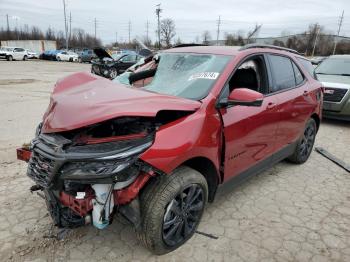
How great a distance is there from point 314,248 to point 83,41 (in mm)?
94137

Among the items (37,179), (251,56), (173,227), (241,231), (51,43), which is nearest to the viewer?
(37,179)

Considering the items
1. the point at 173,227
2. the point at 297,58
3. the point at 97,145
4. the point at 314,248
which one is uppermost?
the point at 297,58

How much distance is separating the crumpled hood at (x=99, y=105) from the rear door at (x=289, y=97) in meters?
1.64

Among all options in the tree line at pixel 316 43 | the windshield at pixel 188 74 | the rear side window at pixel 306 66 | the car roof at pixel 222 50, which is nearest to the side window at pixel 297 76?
the rear side window at pixel 306 66

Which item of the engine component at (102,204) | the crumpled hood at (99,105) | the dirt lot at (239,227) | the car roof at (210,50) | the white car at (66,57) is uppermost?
the car roof at (210,50)

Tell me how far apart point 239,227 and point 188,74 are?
173 centimetres

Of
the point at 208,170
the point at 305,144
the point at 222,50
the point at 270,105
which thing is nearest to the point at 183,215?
the point at 208,170

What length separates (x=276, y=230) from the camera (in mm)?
3328

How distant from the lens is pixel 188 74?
Answer: 3361 millimetres

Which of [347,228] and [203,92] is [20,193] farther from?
[347,228]

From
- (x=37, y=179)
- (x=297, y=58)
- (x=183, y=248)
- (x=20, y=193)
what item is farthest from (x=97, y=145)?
(x=297, y=58)

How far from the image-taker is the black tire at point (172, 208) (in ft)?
8.36

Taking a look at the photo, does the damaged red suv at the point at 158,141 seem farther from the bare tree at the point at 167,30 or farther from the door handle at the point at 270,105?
the bare tree at the point at 167,30

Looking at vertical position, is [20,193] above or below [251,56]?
below
